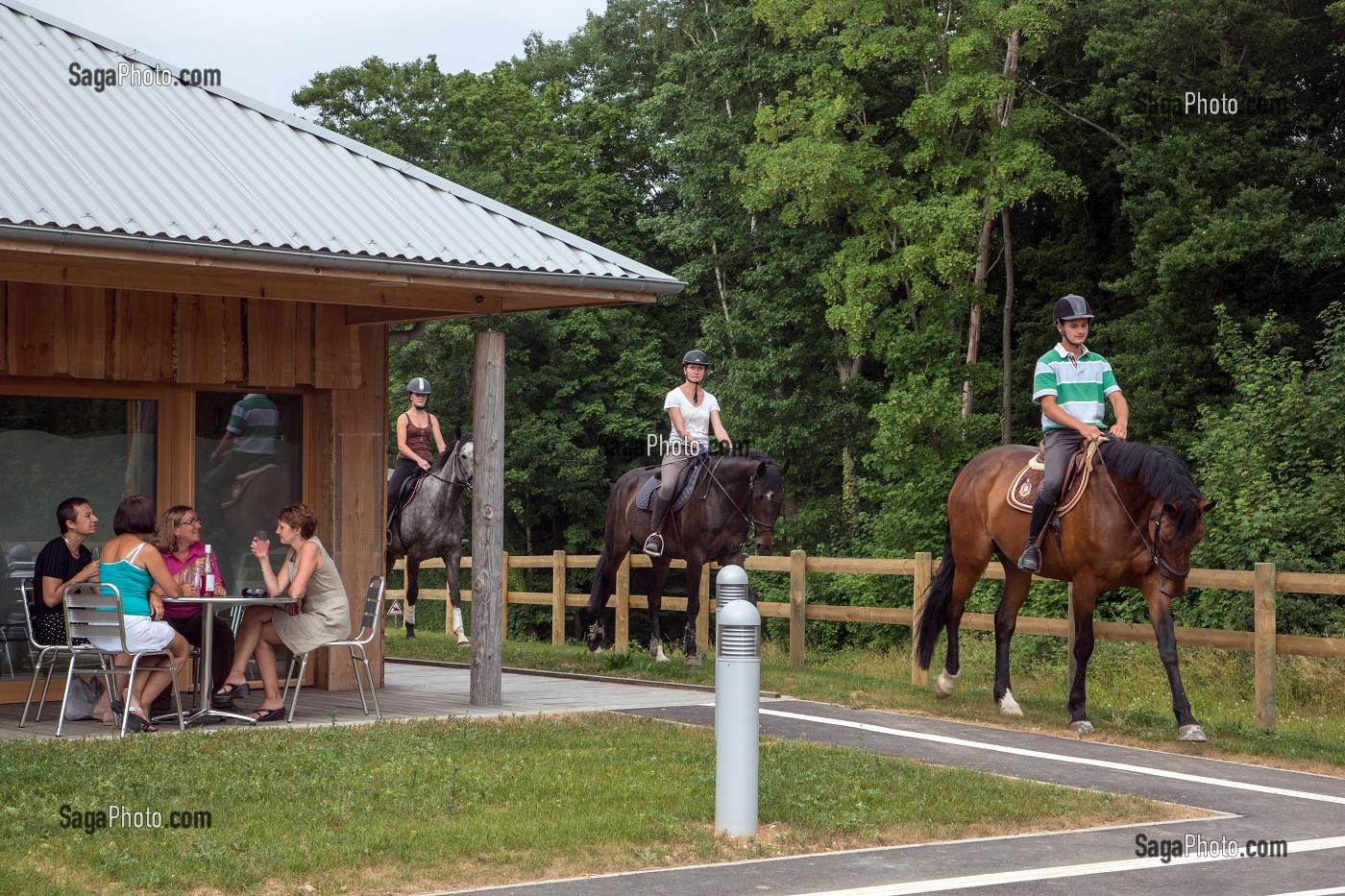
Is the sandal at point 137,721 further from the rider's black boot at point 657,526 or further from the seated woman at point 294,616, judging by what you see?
the rider's black boot at point 657,526

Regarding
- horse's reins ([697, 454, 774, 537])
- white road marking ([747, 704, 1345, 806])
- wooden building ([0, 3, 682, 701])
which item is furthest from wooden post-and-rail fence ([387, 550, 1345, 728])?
wooden building ([0, 3, 682, 701])

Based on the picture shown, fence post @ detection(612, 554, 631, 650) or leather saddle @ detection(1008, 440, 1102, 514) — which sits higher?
leather saddle @ detection(1008, 440, 1102, 514)

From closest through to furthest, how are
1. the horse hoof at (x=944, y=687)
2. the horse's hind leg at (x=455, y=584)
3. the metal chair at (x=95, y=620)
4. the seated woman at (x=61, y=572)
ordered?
1. the metal chair at (x=95, y=620)
2. the seated woman at (x=61, y=572)
3. the horse hoof at (x=944, y=687)
4. the horse's hind leg at (x=455, y=584)

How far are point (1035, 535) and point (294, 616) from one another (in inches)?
225

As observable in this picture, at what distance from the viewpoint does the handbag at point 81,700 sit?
11.0 meters

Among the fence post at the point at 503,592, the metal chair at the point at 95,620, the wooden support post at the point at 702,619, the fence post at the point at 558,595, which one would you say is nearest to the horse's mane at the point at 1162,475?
the fence post at the point at 503,592

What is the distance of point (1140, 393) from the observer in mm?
27141

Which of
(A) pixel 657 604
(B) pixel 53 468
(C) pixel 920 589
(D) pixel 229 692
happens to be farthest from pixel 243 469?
(C) pixel 920 589

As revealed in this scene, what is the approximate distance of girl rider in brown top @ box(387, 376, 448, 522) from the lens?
18422 millimetres

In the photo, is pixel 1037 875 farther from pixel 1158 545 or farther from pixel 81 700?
pixel 81 700

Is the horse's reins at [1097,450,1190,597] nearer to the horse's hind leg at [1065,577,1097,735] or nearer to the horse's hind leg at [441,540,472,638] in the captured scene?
the horse's hind leg at [1065,577,1097,735]

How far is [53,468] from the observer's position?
38.8 ft

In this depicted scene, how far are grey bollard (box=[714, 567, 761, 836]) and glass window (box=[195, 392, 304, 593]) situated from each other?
650 cm

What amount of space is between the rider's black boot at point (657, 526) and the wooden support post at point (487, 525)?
12.4 feet
